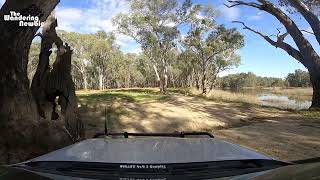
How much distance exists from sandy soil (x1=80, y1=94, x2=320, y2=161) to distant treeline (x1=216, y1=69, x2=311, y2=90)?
304 feet

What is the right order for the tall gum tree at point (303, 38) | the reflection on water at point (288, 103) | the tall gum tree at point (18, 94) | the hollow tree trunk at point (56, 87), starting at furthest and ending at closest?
the reflection on water at point (288, 103)
the tall gum tree at point (303, 38)
the hollow tree trunk at point (56, 87)
the tall gum tree at point (18, 94)

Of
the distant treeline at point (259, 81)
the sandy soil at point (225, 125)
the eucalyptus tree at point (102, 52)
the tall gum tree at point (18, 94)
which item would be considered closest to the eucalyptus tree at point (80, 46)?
the eucalyptus tree at point (102, 52)

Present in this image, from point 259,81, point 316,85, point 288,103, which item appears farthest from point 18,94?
point 259,81

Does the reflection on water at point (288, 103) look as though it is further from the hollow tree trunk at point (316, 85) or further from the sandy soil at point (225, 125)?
the sandy soil at point (225, 125)

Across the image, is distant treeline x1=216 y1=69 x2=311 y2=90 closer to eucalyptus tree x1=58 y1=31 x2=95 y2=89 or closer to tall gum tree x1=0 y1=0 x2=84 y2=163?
eucalyptus tree x1=58 y1=31 x2=95 y2=89

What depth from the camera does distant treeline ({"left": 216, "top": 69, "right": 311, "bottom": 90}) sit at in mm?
111750

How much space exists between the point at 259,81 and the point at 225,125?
14646cm

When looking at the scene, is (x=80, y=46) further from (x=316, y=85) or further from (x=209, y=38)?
(x=316, y=85)

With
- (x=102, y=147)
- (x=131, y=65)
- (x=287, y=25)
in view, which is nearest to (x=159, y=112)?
(x=287, y=25)

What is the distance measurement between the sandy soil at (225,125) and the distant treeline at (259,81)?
92.7 m

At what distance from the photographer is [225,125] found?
1627cm

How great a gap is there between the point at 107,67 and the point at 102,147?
7844 centimetres

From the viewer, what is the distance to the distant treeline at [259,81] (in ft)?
367

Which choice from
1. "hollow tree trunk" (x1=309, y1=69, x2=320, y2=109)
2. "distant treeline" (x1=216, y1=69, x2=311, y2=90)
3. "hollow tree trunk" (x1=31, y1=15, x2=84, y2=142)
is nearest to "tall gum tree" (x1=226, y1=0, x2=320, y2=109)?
"hollow tree trunk" (x1=309, y1=69, x2=320, y2=109)
